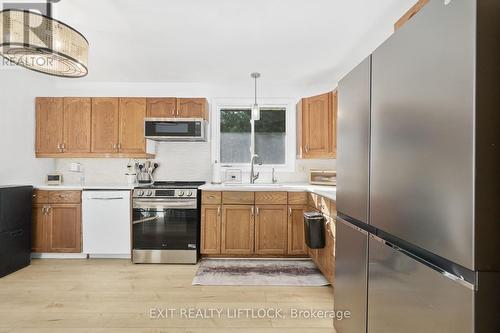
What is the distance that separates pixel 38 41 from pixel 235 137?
2612mm

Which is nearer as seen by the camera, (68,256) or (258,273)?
(258,273)

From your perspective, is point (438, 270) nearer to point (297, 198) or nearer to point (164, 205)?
point (297, 198)

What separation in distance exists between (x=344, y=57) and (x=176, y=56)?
6.21 feet

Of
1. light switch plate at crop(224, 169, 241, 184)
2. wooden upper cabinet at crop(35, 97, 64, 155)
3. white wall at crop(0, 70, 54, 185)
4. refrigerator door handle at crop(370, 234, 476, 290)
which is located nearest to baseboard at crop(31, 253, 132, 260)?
white wall at crop(0, 70, 54, 185)

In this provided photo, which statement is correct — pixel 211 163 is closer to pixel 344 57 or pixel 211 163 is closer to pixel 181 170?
pixel 181 170

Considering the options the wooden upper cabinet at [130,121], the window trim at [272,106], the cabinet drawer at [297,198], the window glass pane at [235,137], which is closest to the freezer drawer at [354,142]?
the cabinet drawer at [297,198]

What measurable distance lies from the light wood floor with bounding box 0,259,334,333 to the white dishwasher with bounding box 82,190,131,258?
0.25 m

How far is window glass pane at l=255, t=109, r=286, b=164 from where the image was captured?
400 cm

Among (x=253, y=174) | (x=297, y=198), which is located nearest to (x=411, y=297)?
(x=297, y=198)

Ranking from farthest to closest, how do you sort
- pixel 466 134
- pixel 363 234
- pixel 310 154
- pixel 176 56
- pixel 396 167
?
pixel 310 154 → pixel 176 56 → pixel 363 234 → pixel 396 167 → pixel 466 134

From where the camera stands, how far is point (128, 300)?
2.29m

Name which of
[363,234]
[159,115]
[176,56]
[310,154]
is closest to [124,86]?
[159,115]

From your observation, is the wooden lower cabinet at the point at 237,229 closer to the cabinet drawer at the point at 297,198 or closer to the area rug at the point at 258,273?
the area rug at the point at 258,273

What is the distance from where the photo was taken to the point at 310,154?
352 centimetres
